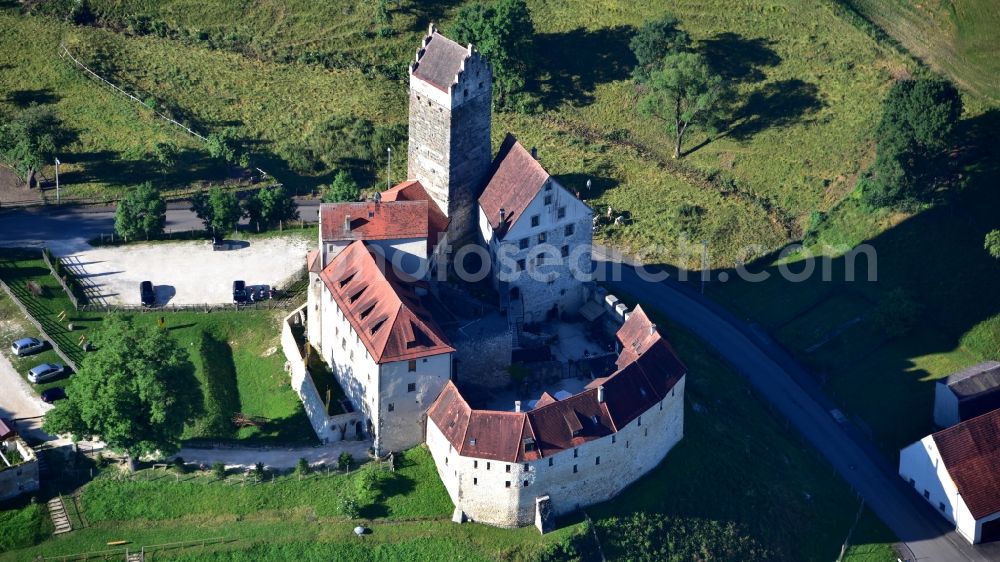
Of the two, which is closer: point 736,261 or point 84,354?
point 84,354

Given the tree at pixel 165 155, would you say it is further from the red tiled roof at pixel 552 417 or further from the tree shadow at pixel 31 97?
the red tiled roof at pixel 552 417

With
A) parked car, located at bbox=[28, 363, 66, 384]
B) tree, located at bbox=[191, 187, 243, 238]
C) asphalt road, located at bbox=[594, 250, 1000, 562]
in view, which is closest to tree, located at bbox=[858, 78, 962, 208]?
asphalt road, located at bbox=[594, 250, 1000, 562]

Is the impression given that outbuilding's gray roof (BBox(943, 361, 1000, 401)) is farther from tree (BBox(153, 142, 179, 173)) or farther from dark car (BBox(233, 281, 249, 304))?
tree (BBox(153, 142, 179, 173))

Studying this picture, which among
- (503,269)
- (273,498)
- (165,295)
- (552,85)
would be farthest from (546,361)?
(552,85)

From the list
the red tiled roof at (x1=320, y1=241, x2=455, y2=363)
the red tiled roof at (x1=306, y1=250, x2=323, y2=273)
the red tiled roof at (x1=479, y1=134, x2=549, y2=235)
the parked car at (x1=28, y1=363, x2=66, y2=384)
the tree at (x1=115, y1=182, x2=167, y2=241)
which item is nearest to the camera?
the red tiled roof at (x1=320, y1=241, x2=455, y2=363)

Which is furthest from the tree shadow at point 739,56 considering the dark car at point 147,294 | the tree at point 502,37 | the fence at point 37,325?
the fence at point 37,325

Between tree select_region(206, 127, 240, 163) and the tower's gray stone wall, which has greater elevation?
the tower's gray stone wall

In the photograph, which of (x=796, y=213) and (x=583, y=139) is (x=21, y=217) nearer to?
(x=583, y=139)
